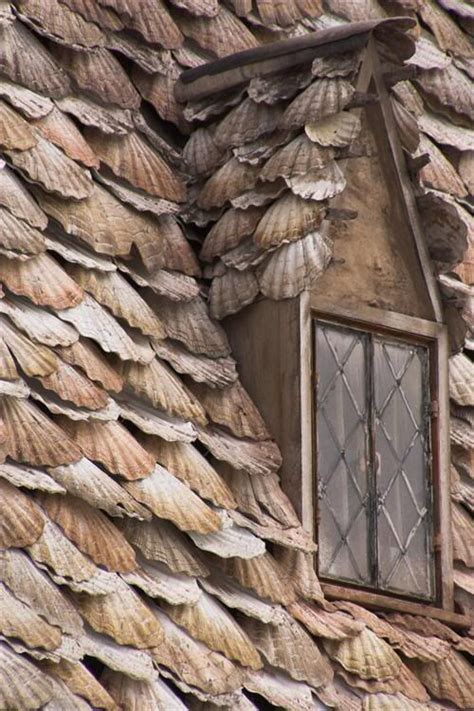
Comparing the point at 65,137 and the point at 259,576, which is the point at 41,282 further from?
the point at 259,576

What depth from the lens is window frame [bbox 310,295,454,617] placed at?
10.3 meters

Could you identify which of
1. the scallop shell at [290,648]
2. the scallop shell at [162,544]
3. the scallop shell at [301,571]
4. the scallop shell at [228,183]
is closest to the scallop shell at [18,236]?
the scallop shell at [228,183]

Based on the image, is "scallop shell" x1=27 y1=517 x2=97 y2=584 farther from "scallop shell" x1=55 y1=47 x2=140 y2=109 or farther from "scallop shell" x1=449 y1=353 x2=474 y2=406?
"scallop shell" x1=449 y1=353 x2=474 y2=406

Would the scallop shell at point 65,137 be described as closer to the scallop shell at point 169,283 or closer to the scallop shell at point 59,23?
the scallop shell at point 59,23

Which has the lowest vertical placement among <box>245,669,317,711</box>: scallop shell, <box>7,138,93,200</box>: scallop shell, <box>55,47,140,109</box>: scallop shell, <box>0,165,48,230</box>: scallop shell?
<box>245,669,317,711</box>: scallop shell

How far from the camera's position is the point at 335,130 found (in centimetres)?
1039

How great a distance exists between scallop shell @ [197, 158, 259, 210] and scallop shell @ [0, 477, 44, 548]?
5.29ft

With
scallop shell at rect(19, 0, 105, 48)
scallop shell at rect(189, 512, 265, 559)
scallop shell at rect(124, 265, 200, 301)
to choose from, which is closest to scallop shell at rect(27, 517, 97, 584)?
scallop shell at rect(189, 512, 265, 559)

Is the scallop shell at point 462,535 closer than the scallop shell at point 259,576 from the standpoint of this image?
No

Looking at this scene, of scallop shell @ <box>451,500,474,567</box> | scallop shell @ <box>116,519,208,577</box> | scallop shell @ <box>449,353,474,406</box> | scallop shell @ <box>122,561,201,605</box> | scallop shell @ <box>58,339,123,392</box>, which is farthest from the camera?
scallop shell @ <box>449,353,474,406</box>

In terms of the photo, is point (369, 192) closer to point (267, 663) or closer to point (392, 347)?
point (392, 347)

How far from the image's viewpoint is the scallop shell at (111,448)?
9.73 meters

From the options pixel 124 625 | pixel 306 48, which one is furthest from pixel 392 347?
pixel 124 625

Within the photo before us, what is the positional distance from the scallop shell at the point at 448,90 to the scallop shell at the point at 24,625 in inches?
132
